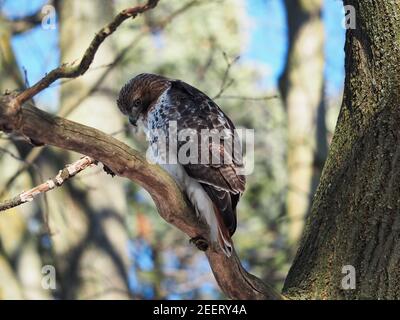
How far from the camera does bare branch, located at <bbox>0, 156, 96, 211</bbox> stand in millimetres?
3865

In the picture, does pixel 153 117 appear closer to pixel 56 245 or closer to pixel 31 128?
pixel 31 128

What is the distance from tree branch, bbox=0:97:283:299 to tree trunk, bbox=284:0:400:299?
36cm

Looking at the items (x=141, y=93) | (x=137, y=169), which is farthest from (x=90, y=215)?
(x=137, y=169)

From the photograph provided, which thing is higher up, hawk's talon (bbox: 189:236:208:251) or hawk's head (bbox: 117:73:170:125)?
hawk's head (bbox: 117:73:170:125)

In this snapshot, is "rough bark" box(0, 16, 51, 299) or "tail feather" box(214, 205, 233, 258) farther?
"rough bark" box(0, 16, 51, 299)

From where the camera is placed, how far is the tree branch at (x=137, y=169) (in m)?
3.22

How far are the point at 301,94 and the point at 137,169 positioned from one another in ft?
20.0

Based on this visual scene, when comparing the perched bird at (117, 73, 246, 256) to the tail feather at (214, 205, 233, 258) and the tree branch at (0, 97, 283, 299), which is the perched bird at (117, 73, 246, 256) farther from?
the tree branch at (0, 97, 283, 299)

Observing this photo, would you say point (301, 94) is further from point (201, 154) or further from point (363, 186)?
point (363, 186)

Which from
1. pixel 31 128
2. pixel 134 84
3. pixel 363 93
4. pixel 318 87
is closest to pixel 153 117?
pixel 134 84

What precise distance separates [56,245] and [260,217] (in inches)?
248

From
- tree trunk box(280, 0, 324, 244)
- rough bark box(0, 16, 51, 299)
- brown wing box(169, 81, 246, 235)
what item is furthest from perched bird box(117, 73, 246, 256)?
tree trunk box(280, 0, 324, 244)

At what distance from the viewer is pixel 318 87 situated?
945cm
